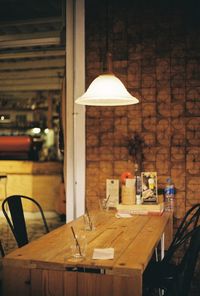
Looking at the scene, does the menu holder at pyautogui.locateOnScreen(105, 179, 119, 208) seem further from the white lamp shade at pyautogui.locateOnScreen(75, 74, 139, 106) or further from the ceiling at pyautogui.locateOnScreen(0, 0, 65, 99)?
the ceiling at pyautogui.locateOnScreen(0, 0, 65, 99)

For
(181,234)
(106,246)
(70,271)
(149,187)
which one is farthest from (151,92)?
(70,271)

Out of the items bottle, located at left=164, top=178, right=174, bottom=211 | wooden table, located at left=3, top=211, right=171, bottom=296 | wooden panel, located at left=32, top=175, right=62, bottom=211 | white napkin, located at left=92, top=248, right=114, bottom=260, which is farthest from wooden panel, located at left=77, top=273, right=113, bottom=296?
wooden panel, located at left=32, top=175, right=62, bottom=211

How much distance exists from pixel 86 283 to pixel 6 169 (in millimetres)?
6282

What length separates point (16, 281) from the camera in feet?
7.11

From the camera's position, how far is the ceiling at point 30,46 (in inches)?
197

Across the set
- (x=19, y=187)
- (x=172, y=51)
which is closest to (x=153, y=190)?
(x=172, y=51)

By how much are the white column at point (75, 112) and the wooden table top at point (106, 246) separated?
92 centimetres

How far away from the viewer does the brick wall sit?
4.01 meters

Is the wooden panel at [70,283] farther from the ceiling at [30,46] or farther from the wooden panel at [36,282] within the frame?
the ceiling at [30,46]

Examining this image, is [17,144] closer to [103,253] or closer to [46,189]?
[46,189]

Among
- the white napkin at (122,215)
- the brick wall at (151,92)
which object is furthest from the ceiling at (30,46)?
the white napkin at (122,215)

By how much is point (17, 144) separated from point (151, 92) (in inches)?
218

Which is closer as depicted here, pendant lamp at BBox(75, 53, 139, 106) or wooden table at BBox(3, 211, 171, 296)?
wooden table at BBox(3, 211, 171, 296)

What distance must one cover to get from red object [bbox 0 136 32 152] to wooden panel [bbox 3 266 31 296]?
7.05 m
